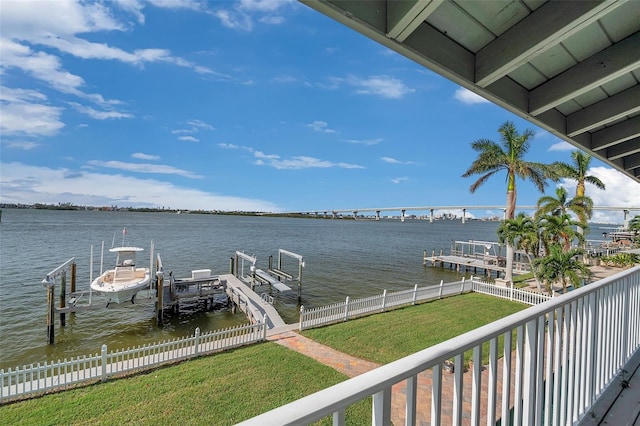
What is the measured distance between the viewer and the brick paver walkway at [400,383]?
5.46 metres

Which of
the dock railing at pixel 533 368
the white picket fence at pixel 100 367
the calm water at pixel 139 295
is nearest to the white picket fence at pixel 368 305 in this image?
the white picket fence at pixel 100 367

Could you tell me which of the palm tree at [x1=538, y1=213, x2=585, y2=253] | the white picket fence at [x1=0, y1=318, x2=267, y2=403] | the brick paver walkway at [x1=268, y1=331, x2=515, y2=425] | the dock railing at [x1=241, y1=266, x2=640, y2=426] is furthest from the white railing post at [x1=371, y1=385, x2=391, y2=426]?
the palm tree at [x1=538, y1=213, x2=585, y2=253]

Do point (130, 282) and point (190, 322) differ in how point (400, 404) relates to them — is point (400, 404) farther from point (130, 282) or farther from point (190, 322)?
point (130, 282)

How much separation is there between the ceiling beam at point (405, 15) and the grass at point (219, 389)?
16.4 ft

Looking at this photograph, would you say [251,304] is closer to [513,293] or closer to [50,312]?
[50,312]

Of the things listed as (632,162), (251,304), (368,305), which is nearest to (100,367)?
(251,304)

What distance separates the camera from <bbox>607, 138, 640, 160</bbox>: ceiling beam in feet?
14.5

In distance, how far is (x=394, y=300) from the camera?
45.4 ft

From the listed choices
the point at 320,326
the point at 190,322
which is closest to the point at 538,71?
the point at 320,326

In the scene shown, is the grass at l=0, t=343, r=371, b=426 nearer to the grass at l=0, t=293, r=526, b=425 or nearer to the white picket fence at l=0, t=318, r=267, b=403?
the grass at l=0, t=293, r=526, b=425

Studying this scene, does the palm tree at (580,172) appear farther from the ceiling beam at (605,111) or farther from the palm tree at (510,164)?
the ceiling beam at (605,111)

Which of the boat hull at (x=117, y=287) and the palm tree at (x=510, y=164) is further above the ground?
the palm tree at (x=510, y=164)

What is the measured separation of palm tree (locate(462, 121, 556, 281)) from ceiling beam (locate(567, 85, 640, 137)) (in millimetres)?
16378

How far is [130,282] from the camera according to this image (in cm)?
1423
